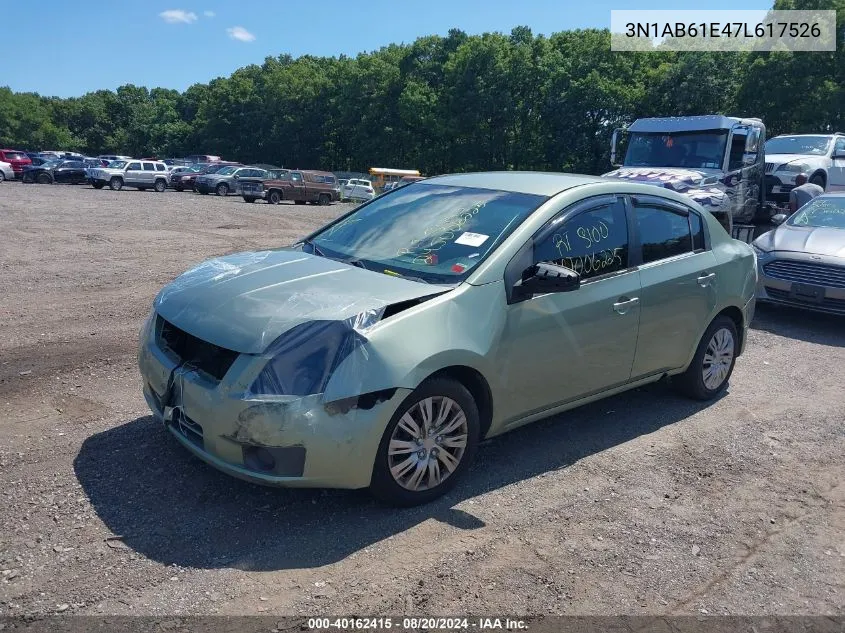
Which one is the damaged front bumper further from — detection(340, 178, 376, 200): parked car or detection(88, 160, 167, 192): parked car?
detection(88, 160, 167, 192): parked car

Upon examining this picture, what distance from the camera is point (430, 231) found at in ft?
15.3

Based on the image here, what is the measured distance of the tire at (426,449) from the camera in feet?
12.0

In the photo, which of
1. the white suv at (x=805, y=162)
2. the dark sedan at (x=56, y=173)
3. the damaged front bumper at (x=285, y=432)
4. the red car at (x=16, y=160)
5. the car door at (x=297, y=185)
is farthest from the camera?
the red car at (x=16, y=160)

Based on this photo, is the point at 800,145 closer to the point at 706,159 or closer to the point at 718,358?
the point at 706,159

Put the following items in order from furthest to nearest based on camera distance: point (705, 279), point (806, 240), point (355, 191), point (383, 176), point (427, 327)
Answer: point (383, 176)
point (355, 191)
point (806, 240)
point (705, 279)
point (427, 327)

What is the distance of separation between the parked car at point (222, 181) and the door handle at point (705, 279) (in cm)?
3439

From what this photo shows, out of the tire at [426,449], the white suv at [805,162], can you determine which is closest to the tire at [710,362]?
the tire at [426,449]

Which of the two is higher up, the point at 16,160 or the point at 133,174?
the point at 16,160

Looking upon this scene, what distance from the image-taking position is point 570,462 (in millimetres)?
4633

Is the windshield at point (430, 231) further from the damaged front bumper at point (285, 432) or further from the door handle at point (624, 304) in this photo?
the damaged front bumper at point (285, 432)

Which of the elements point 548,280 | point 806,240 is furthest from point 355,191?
point 548,280

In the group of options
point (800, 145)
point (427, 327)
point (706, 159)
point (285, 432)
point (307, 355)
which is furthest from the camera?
point (800, 145)

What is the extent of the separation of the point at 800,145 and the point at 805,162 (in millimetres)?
1381

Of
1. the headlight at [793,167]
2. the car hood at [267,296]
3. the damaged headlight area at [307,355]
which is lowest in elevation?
the damaged headlight area at [307,355]
